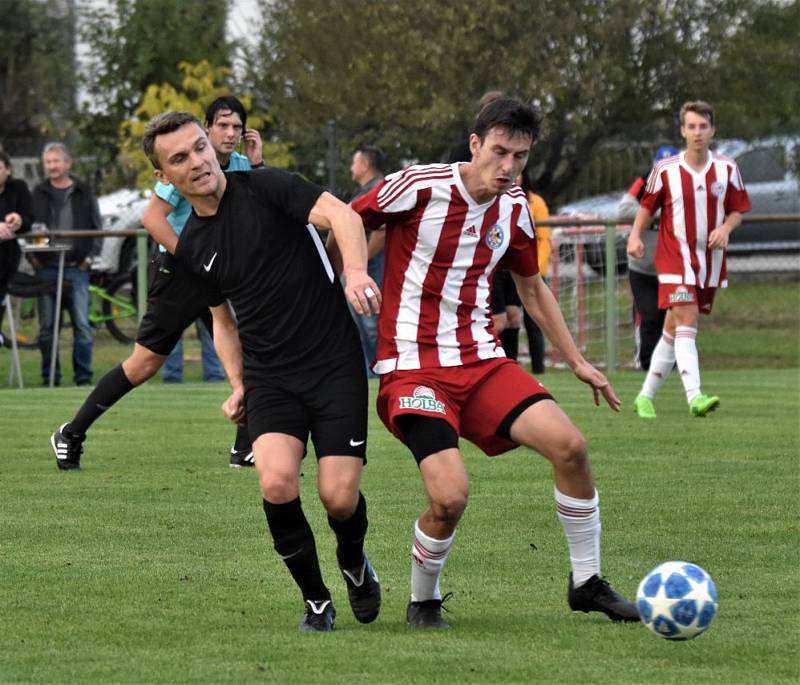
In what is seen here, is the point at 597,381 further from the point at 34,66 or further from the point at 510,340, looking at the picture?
the point at 34,66

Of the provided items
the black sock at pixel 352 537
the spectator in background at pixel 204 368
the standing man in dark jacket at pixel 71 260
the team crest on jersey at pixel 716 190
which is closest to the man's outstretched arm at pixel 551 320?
the black sock at pixel 352 537

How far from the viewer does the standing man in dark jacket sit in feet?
51.8

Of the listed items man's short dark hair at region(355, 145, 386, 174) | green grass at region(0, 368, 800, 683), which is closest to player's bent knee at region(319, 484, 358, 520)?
green grass at region(0, 368, 800, 683)

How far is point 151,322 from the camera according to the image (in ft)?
30.4

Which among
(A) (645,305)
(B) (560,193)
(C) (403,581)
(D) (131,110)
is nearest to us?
(C) (403,581)

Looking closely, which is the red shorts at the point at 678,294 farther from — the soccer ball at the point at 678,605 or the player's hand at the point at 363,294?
the player's hand at the point at 363,294

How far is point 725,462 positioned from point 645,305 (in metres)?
6.29

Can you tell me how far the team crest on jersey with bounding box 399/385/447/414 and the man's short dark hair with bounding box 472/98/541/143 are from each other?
955 millimetres

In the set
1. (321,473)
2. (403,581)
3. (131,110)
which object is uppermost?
(131,110)

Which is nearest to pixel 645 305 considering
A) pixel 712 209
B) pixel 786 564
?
pixel 712 209

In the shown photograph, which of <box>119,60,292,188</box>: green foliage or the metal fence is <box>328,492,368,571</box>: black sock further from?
<box>119,60,292,188</box>: green foliage

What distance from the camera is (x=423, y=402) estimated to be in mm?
5875

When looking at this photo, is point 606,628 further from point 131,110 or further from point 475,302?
point 131,110

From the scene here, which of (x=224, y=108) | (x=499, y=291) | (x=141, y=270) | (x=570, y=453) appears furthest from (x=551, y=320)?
(x=141, y=270)
